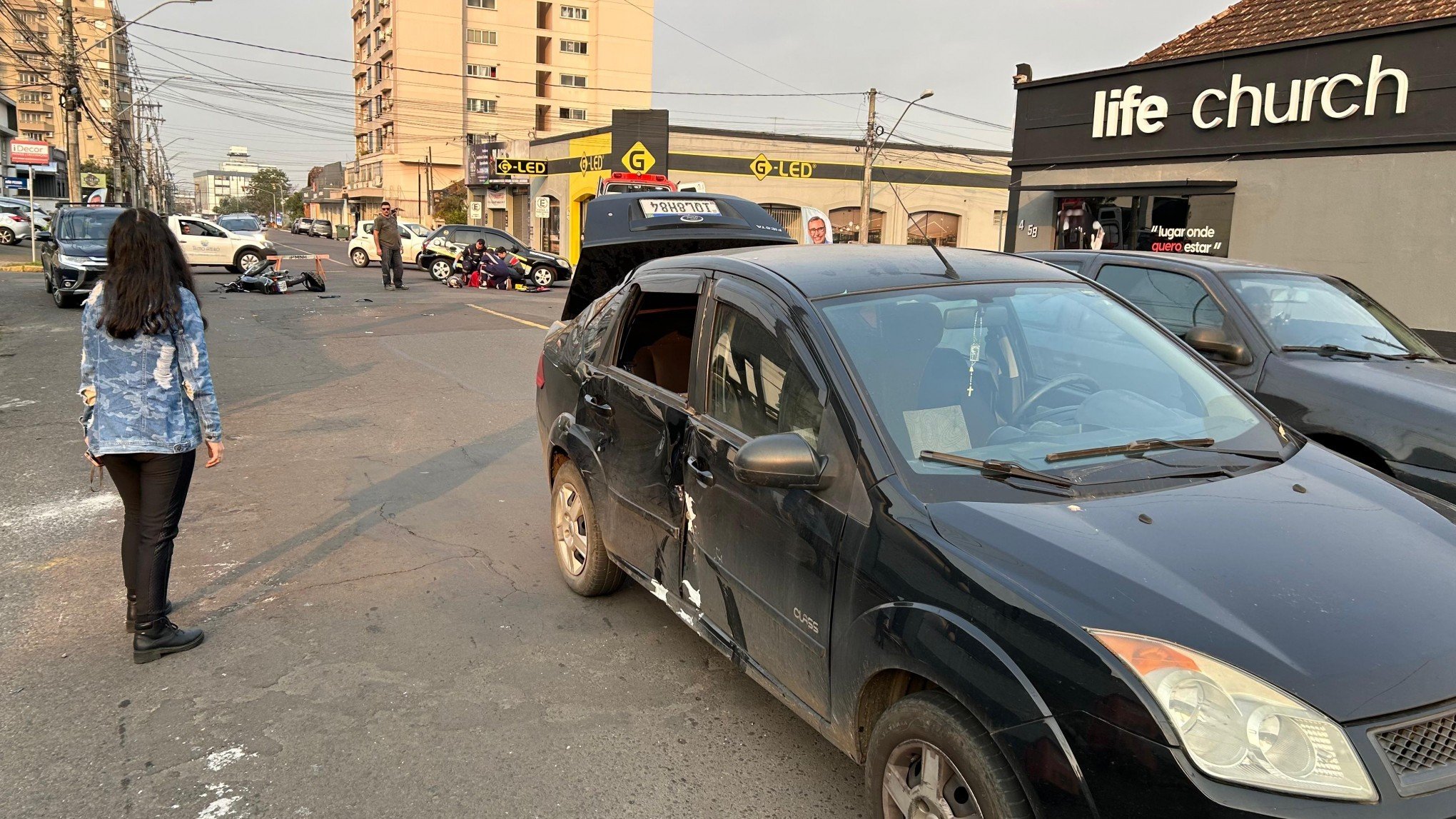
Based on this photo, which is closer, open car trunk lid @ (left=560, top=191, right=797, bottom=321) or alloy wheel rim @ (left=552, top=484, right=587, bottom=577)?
alloy wheel rim @ (left=552, top=484, right=587, bottom=577)

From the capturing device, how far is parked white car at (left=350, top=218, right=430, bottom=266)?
33562 mm

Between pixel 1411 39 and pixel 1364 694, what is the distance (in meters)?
14.5

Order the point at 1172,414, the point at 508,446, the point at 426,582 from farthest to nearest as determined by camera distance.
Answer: the point at 508,446 → the point at 426,582 → the point at 1172,414

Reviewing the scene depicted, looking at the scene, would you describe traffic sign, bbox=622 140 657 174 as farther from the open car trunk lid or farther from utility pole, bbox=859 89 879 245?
the open car trunk lid

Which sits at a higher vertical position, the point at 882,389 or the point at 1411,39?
the point at 1411,39

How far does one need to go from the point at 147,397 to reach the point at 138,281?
1.56ft

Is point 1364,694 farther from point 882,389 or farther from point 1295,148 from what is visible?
point 1295,148

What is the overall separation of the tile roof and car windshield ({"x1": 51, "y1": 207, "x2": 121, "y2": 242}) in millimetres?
19354

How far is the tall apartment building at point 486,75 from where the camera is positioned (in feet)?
265

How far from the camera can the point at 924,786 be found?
8.08 feet

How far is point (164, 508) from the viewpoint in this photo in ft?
13.8

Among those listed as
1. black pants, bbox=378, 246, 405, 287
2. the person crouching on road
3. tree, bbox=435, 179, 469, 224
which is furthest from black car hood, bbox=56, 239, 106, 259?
tree, bbox=435, 179, 469, 224

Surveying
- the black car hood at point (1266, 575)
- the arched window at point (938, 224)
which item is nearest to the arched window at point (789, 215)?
the arched window at point (938, 224)

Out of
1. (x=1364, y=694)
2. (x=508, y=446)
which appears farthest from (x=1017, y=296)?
(x=508, y=446)
